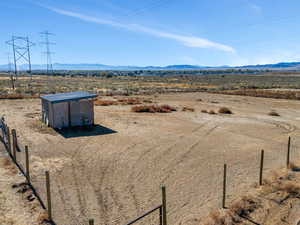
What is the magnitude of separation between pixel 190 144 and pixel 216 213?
8.06 m

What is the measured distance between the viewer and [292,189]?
30.9 ft

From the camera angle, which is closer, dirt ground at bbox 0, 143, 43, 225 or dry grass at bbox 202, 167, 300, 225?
dirt ground at bbox 0, 143, 43, 225

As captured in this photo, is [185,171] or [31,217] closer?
[31,217]

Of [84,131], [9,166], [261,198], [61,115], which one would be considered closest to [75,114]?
[61,115]

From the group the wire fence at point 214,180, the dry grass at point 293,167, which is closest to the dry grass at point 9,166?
the wire fence at point 214,180

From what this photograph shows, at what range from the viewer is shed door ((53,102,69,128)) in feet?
63.1

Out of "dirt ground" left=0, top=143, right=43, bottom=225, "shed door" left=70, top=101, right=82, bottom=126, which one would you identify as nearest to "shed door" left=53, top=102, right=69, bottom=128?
"shed door" left=70, top=101, right=82, bottom=126

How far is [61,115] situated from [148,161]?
9.25 metres

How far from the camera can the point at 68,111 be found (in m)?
19.7

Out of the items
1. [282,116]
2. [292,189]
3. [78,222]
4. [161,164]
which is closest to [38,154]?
[161,164]

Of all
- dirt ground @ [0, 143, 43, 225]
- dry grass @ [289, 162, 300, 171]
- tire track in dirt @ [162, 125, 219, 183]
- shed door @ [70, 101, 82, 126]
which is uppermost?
shed door @ [70, 101, 82, 126]

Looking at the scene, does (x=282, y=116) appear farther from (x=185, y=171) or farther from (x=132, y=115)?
(x=185, y=171)

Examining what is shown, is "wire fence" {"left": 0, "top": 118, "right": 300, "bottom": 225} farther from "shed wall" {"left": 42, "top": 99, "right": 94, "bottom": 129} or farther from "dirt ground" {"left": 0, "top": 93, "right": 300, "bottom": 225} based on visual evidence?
"shed wall" {"left": 42, "top": 99, "right": 94, "bottom": 129}

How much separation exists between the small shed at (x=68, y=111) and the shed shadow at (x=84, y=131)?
65cm
